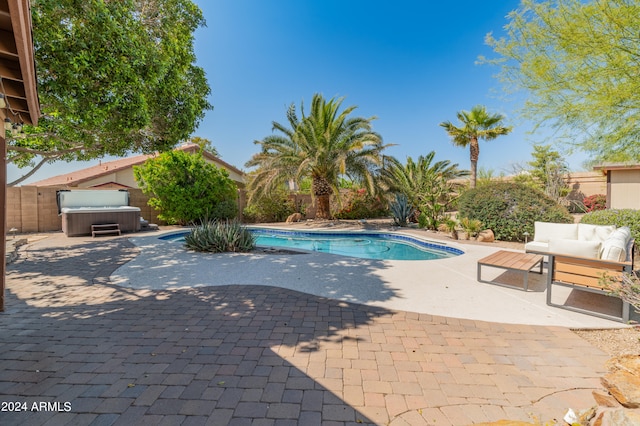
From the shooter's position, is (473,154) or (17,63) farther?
(473,154)

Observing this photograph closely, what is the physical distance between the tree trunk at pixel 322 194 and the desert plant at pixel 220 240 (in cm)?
725

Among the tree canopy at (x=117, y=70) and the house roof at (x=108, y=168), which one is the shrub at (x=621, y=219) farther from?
the house roof at (x=108, y=168)

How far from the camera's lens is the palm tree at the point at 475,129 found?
18.6 metres

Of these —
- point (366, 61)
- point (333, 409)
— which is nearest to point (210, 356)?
point (333, 409)

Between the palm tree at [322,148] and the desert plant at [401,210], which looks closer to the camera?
the palm tree at [322,148]

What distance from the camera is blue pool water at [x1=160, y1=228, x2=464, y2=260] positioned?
9.58 m

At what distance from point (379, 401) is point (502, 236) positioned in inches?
406

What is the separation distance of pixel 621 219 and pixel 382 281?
727 centimetres

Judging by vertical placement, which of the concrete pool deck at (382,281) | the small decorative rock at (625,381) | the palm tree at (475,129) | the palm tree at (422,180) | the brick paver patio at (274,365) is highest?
the palm tree at (475,129)

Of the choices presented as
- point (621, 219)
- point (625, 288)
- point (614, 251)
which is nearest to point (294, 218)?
point (621, 219)

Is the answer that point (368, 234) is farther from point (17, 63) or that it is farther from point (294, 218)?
point (17, 63)

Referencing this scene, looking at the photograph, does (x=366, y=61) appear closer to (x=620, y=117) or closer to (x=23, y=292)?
(x=620, y=117)

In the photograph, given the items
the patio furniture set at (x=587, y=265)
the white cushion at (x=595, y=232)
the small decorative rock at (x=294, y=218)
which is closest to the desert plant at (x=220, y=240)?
the patio furniture set at (x=587, y=265)

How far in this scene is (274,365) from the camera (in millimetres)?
2707
